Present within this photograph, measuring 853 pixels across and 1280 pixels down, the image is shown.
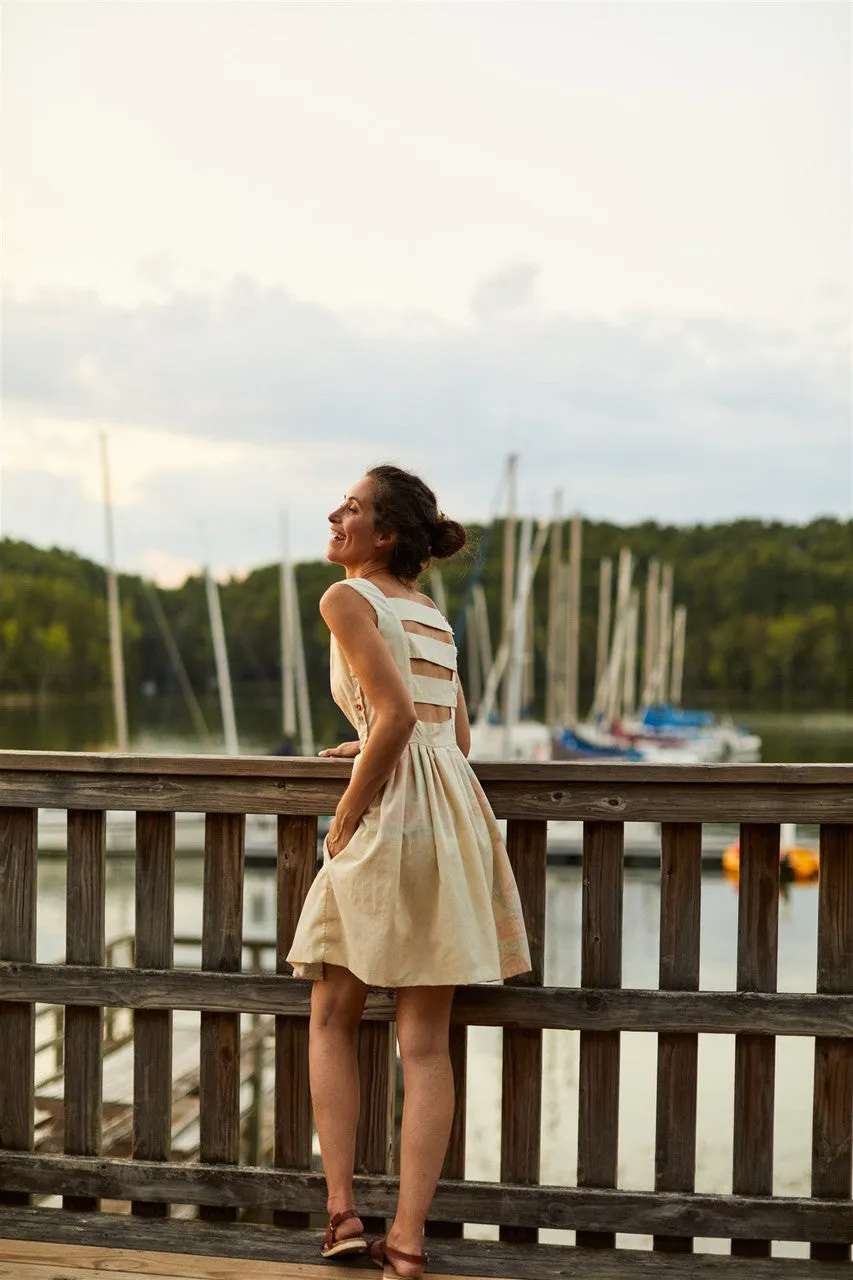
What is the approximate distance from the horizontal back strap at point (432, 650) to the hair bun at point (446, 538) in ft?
0.66

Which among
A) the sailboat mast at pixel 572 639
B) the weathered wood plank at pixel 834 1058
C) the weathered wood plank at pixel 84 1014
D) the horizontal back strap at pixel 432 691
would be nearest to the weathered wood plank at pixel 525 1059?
the horizontal back strap at pixel 432 691

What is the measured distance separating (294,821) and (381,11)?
4438 centimetres

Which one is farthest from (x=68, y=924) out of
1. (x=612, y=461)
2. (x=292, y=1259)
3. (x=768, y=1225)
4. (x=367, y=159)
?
(x=612, y=461)

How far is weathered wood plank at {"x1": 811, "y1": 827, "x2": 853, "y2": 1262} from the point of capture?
2588 millimetres

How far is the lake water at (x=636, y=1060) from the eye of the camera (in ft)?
37.2

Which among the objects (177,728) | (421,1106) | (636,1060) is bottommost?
(177,728)

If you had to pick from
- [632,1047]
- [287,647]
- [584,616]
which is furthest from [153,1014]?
[584,616]

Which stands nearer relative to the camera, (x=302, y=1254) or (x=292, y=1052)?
(x=302, y=1254)

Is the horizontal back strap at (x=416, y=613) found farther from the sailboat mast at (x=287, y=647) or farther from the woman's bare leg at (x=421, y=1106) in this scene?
the sailboat mast at (x=287, y=647)

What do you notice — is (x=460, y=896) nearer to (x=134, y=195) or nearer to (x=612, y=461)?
(x=134, y=195)

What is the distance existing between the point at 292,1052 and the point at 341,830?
0.61m

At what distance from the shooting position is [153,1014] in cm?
272

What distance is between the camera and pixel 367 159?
66.2 metres

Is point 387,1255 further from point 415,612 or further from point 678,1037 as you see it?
point 415,612
